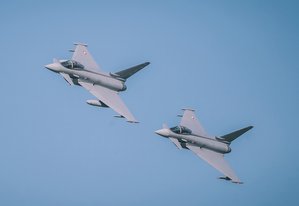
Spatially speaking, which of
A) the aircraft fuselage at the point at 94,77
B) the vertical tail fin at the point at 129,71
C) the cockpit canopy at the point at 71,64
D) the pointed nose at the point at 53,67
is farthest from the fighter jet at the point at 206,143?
the pointed nose at the point at 53,67

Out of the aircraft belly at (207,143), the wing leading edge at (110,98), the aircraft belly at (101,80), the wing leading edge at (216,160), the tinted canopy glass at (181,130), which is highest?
the aircraft belly at (101,80)

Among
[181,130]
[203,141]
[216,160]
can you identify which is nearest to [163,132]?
[181,130]

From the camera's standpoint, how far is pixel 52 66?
227 ft

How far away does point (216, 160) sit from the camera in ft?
238

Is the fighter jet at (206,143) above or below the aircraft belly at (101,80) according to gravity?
below

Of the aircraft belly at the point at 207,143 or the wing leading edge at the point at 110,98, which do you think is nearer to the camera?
the wing leading edge at the point at 110,98

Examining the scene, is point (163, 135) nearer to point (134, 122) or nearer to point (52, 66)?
point (134, 122)

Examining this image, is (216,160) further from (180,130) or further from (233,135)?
(180,130)

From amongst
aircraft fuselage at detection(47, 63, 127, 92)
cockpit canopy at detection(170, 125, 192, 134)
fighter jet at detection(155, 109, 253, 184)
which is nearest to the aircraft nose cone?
fighter jet at detection(155, 109, 253, 184)

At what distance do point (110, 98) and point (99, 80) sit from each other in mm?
2448

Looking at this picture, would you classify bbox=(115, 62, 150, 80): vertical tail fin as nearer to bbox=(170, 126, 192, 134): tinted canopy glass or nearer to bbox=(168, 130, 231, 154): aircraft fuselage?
bbox=(170, 126, 192, 134): tinted canopy glass

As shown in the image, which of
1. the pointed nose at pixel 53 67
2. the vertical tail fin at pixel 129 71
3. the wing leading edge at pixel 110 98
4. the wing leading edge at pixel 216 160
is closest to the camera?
the pointed nose at pixel 53 67

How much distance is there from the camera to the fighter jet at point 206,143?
234ft

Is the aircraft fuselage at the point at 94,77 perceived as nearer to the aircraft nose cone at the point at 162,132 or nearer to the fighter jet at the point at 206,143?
the aircraft nose cone at the point at 162,132
